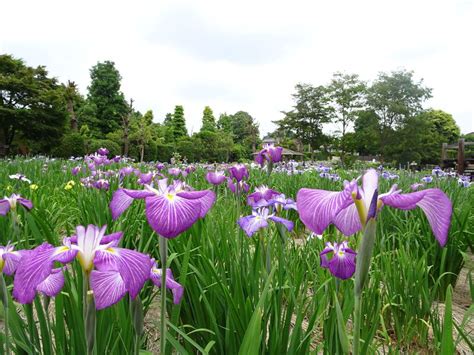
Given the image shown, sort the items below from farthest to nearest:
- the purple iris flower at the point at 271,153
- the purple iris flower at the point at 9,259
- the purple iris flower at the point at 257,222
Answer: the purple iris flower at the point at 271,153 < the purple iris flower at the point at 257,222 < the purple iris flower at the point at 9,259

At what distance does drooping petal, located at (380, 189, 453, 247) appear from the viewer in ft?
2.32

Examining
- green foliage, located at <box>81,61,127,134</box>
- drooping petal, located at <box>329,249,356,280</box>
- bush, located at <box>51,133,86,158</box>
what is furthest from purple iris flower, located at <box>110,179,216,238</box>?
green foliage, located at <box>81,61,127,134</box>

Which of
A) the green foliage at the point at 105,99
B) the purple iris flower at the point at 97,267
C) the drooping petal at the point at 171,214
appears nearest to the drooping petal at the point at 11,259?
the purple iris flower at the point at 97,267

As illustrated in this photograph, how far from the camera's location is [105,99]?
122 feet

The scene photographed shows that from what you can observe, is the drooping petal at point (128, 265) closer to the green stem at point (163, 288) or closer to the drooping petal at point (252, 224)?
the green stem at point (163, 288)

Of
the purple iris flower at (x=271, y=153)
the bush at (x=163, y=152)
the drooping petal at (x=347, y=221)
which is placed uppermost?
the purple iris flower at (x=271, y=153)

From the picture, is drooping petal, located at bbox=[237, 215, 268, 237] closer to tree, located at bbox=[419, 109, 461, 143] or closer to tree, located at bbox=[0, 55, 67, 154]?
tree, located at bbox=[0, 55, 67, 154]

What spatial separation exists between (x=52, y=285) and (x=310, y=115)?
→ 42.9 meters

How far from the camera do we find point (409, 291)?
6.00 ft

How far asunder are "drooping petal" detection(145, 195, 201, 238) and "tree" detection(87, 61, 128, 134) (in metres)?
38.1

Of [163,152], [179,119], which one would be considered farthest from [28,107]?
[179,119]

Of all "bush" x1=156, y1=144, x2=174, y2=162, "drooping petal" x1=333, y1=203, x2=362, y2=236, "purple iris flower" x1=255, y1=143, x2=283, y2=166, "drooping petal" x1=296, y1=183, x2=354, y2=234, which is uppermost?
"purple iris flower" x1=255, y1=143, x2=283, y2=166

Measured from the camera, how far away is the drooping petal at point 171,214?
28.2 inches

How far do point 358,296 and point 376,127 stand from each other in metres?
33.9
